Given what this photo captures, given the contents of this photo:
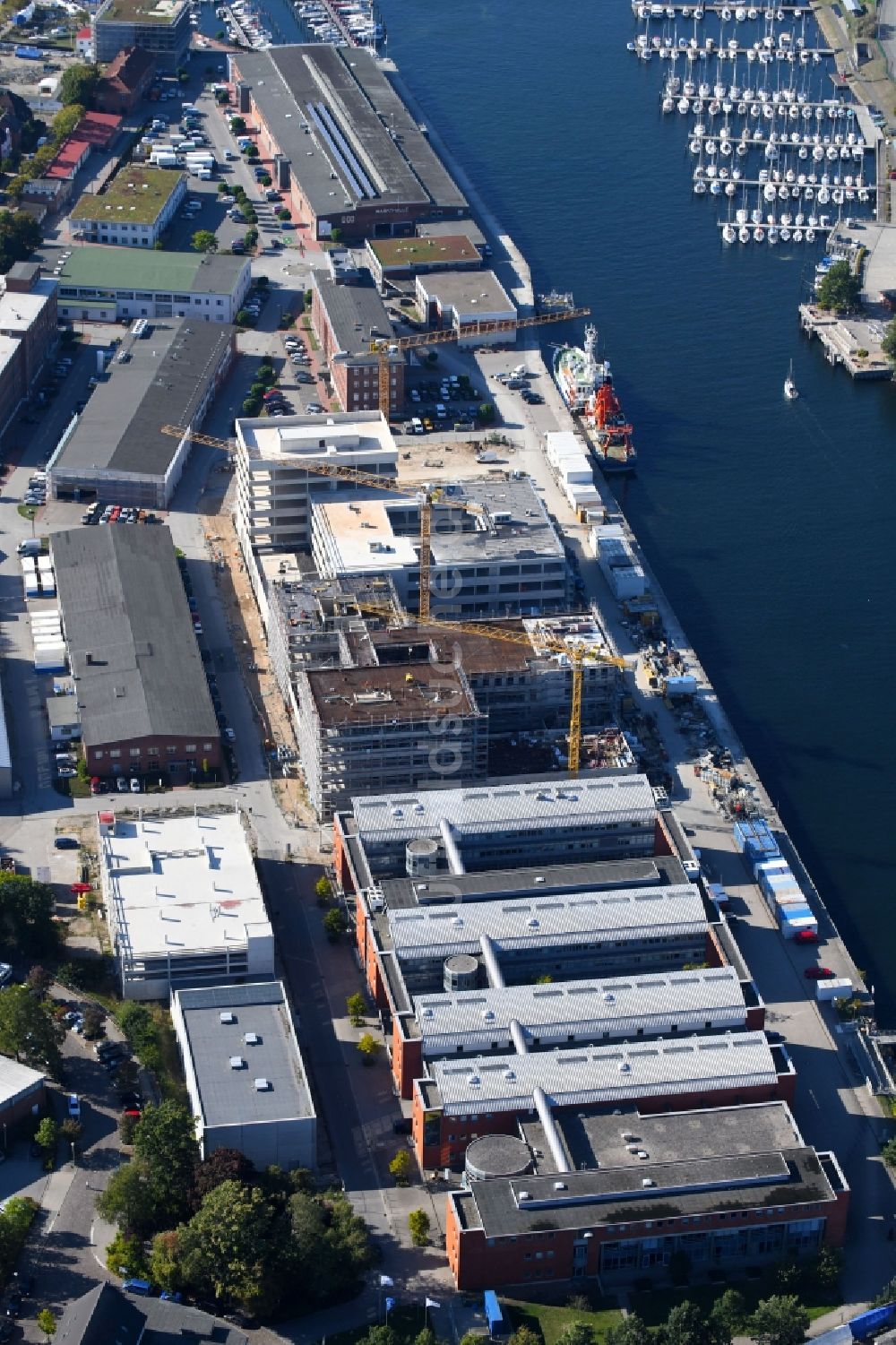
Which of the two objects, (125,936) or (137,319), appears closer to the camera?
(125,936)

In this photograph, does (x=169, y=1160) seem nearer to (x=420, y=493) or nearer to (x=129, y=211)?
(x=420, y=493)

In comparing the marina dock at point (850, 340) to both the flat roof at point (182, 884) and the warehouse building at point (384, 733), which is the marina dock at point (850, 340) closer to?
the warehouse building at point (384, 733)

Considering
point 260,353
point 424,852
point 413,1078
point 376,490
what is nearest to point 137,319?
point 260,353

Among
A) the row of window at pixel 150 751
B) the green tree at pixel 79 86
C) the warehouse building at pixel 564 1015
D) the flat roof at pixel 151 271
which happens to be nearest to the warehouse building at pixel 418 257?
the flat roof at pixel 151 271

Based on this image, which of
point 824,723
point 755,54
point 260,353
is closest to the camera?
point 824,723

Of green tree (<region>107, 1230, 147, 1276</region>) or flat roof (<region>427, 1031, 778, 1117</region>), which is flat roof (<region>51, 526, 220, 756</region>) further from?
green tree (<region>107, 1230, 147, 1276</region>)

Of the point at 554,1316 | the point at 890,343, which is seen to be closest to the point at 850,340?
the point at 890,343

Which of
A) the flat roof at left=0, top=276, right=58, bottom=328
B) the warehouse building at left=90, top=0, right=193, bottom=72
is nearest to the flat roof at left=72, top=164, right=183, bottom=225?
the flat roof at left=0, top=276, right=58, bottom=328

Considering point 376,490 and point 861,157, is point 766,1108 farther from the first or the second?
point 861,157
